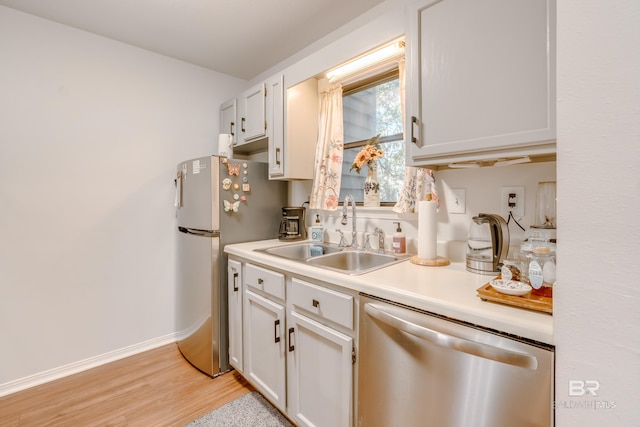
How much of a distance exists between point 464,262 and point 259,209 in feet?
4.75

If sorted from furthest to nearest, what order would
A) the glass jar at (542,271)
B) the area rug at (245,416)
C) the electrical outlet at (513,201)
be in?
the area rug at (245,416)
the electrical outlet at (513,201)
the glass jar at (542,271)

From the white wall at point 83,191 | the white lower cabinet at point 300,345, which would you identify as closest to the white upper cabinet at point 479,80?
the white lower cabinet at point 300,345

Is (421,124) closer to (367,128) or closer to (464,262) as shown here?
(464,262)

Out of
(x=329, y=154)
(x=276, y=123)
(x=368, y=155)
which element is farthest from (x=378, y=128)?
(x=276, y=123)

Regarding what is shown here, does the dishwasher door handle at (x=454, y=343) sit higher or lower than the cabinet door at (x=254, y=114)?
lower

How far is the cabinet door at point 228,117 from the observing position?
253 cm

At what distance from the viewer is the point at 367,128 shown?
2.04m

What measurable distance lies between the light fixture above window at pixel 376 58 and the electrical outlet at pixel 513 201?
0.88 metres

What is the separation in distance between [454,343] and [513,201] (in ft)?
2.59

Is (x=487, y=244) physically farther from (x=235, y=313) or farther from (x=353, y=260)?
(x=235, y=313)

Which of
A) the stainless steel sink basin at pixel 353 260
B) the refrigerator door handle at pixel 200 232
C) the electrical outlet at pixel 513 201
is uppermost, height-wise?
the electrical outlet at pixel 513 201

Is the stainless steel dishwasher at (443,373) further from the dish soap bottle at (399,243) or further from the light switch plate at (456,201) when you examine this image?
the light switch plate at (456,201)

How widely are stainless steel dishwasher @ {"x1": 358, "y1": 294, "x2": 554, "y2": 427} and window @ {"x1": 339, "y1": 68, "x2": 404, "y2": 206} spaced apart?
1.03m
